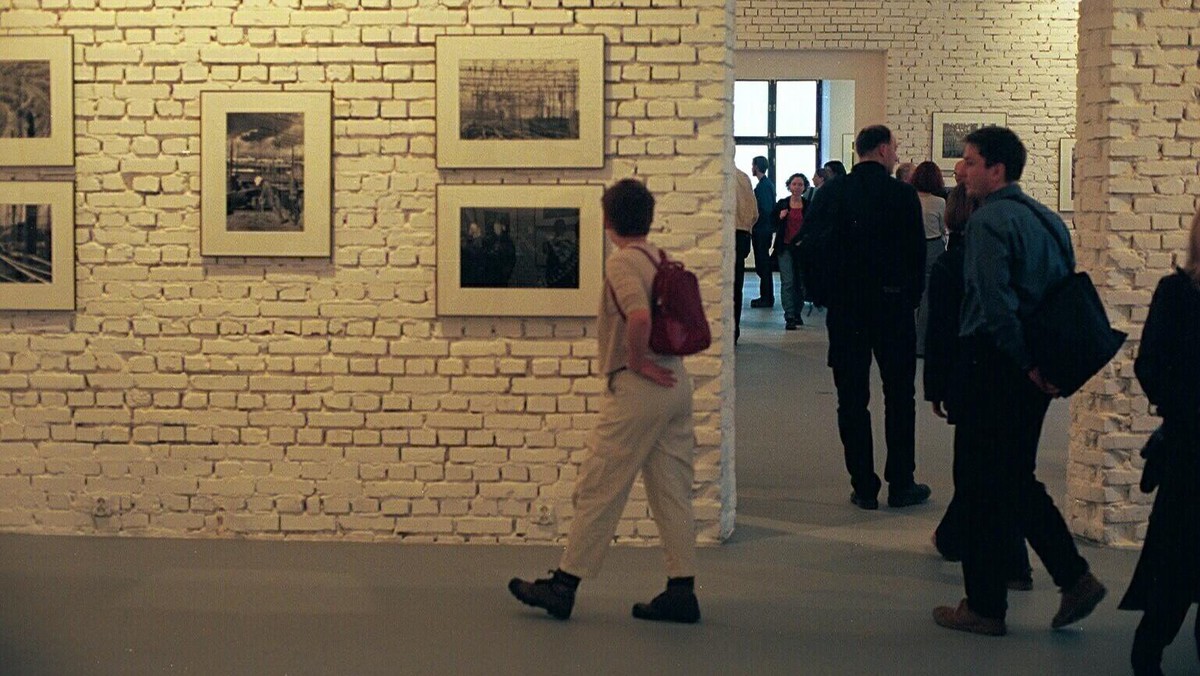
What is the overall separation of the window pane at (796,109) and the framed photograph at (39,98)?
24089mm

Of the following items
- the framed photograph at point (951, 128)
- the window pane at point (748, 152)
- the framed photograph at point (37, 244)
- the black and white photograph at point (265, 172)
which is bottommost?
the framed photograph at point (37, 244)

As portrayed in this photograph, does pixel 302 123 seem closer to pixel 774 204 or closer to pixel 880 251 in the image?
pixel 880 251

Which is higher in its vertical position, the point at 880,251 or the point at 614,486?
the point at 880,251

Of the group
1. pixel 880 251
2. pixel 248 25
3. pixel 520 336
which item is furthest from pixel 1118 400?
pixel 248 25

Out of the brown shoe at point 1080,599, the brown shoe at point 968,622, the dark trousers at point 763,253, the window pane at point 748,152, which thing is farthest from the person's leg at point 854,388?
the window pane at point 748,152

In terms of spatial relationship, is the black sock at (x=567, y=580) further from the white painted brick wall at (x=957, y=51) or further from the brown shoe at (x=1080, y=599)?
the white painted brick wall at (x=957, y=51)

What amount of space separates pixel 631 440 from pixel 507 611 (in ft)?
2.91

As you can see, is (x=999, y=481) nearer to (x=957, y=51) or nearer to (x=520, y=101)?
(x=520, y=101)

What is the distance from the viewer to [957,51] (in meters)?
19.4

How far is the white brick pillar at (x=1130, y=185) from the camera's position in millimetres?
7707

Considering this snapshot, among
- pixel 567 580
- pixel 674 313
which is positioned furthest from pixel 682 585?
pixel 674 313

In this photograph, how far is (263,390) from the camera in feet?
26.1

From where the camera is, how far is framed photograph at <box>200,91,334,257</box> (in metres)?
7.81

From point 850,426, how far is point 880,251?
0.91m
